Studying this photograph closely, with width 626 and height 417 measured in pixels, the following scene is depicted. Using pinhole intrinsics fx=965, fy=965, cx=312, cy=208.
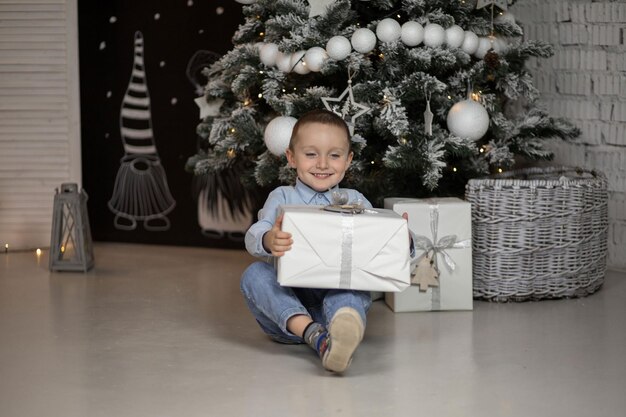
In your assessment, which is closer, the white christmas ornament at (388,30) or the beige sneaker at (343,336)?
the beige sneaker at (343,336)

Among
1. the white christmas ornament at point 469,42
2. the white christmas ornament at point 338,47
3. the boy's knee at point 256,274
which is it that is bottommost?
the boy's knee at point 256,274

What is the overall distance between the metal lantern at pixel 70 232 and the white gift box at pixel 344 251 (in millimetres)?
1529

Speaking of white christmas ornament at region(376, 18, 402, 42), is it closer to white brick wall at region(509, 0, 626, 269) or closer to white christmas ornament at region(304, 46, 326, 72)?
white christmas ornament at region(304, 46, 326, 72)

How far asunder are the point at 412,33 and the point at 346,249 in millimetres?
973

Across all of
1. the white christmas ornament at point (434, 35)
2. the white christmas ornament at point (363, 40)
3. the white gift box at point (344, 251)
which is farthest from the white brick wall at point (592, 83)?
the white gift box at point (344, 251)

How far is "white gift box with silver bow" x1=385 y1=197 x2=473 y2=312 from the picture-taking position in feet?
9.51

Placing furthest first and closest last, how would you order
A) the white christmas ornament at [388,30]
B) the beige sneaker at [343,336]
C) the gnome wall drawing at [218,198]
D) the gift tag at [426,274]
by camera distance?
the gnome wall drawing at [218,198] → the white christmas ornament at [388,30] → the gift tag at [426,274] → the beige sneaker at [343,336]

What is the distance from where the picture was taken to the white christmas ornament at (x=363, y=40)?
2.99m

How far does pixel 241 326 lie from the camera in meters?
2.76

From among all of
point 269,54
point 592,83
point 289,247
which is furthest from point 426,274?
point 592,83

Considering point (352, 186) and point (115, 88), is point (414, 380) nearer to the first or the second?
point (352, 186)

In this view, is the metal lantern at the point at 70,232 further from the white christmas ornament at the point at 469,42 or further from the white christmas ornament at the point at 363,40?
the white christmas ornament at the point at 469,42

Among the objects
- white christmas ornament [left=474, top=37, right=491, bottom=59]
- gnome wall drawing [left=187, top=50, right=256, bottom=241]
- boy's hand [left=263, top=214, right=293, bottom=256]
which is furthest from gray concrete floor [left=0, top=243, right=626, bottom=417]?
white christmas ornament [left=474, top=37, right=491, bottom=59]

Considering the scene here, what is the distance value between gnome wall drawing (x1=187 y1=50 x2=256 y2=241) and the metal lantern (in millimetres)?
611
